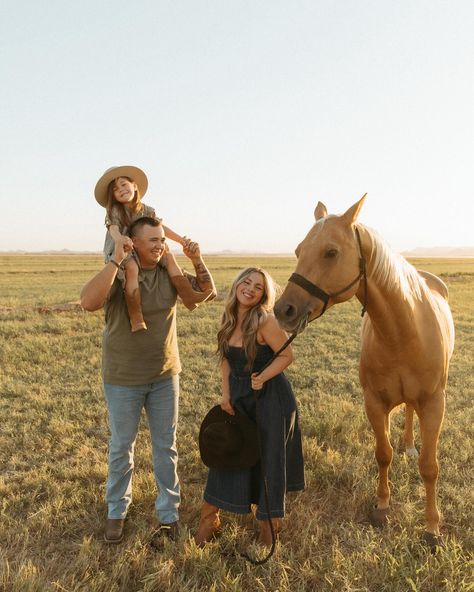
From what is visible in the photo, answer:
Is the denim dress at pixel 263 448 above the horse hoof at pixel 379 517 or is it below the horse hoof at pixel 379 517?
above

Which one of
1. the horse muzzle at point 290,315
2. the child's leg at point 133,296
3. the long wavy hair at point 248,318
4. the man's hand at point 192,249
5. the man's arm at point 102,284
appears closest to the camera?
the horse muzzle at point 290,315

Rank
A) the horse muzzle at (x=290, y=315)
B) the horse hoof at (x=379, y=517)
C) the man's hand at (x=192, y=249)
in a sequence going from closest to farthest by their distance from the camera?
the horse muzzle at (x=290, y=315)
the man's hand at (x=192, y=249)
the horse hoof at (x=379, y=517)

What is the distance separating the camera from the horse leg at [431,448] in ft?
10.1

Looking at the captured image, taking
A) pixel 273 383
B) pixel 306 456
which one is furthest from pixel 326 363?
pixel 273 383

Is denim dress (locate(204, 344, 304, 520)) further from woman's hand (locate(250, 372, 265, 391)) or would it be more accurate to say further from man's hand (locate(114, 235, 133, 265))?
man's hand (locate(114, 235, 133, 265))

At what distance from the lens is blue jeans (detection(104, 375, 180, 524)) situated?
115 inches

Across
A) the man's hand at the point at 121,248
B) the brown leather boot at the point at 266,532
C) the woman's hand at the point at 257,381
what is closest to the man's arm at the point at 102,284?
the man's hand at the point at 121,248

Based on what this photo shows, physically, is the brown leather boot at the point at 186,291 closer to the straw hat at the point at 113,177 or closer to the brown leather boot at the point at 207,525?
the straw hat at the point at 113,177

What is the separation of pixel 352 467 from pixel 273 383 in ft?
5.30

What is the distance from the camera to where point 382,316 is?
9.34 ft

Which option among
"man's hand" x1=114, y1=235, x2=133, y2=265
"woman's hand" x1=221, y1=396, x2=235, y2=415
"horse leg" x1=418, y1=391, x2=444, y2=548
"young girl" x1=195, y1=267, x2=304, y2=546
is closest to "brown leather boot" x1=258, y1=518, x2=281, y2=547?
"young girl" x1=195, y1=267, x2=304, y2=546

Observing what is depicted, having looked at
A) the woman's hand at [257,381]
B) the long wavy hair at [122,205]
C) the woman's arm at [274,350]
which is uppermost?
the long wavy hair at [122,205]

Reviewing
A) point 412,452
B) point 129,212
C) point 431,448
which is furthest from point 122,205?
point 412,452

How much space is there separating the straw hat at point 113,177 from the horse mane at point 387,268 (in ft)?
5.70
